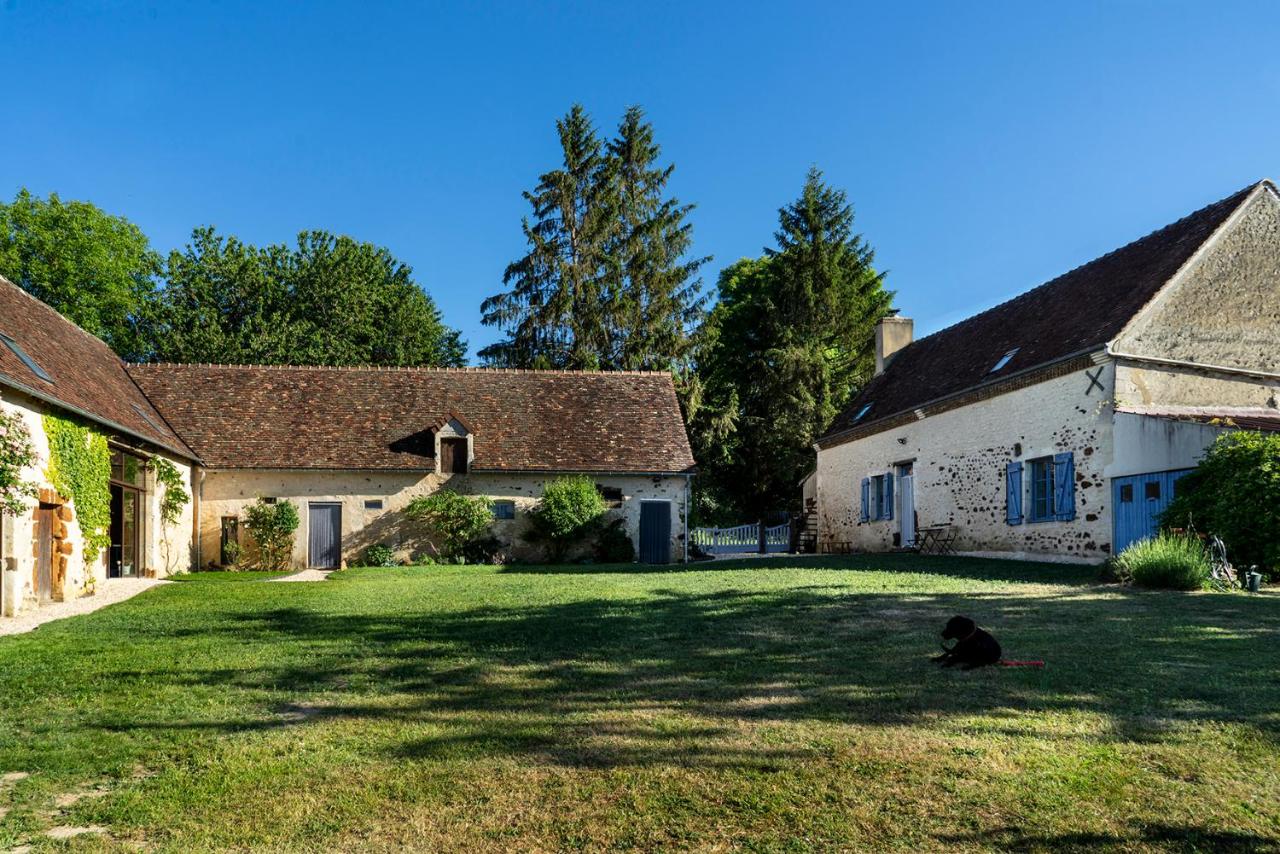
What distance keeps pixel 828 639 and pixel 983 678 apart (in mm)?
1915

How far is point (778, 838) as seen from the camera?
3.70m

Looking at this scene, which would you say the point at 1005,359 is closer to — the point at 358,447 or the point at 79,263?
the point at 358,447

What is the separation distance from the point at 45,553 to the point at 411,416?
1084 cm

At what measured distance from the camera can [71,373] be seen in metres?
16.7

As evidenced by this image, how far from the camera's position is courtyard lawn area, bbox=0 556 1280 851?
152 inches

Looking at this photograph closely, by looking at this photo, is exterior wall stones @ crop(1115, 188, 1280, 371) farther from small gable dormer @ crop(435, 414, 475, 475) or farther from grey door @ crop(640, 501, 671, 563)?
small gable dormer @ crop(435, 414, 475, 475)

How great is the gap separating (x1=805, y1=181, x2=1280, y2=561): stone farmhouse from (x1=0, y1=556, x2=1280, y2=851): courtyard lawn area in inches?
242

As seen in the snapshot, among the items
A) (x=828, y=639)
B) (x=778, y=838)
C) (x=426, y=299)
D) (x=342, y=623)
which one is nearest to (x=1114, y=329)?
(x=828, y=639)

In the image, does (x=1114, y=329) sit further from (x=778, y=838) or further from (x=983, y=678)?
(x=778, y=838)

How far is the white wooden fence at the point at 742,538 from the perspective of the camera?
32.5 metres

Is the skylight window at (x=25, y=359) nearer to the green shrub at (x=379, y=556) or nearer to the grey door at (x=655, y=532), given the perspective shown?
the green shrub at (x=379, y=556)

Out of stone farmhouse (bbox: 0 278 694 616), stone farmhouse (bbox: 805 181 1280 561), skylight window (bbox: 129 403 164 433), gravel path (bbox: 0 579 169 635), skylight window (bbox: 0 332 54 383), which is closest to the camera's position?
gravel path (bbox: 0 579 169 635)

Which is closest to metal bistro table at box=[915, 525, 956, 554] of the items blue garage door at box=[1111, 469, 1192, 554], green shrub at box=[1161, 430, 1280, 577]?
blue garage door at box=[1111, 469, 1192, 554]

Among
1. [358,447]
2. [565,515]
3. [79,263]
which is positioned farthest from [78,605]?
[79,263]
